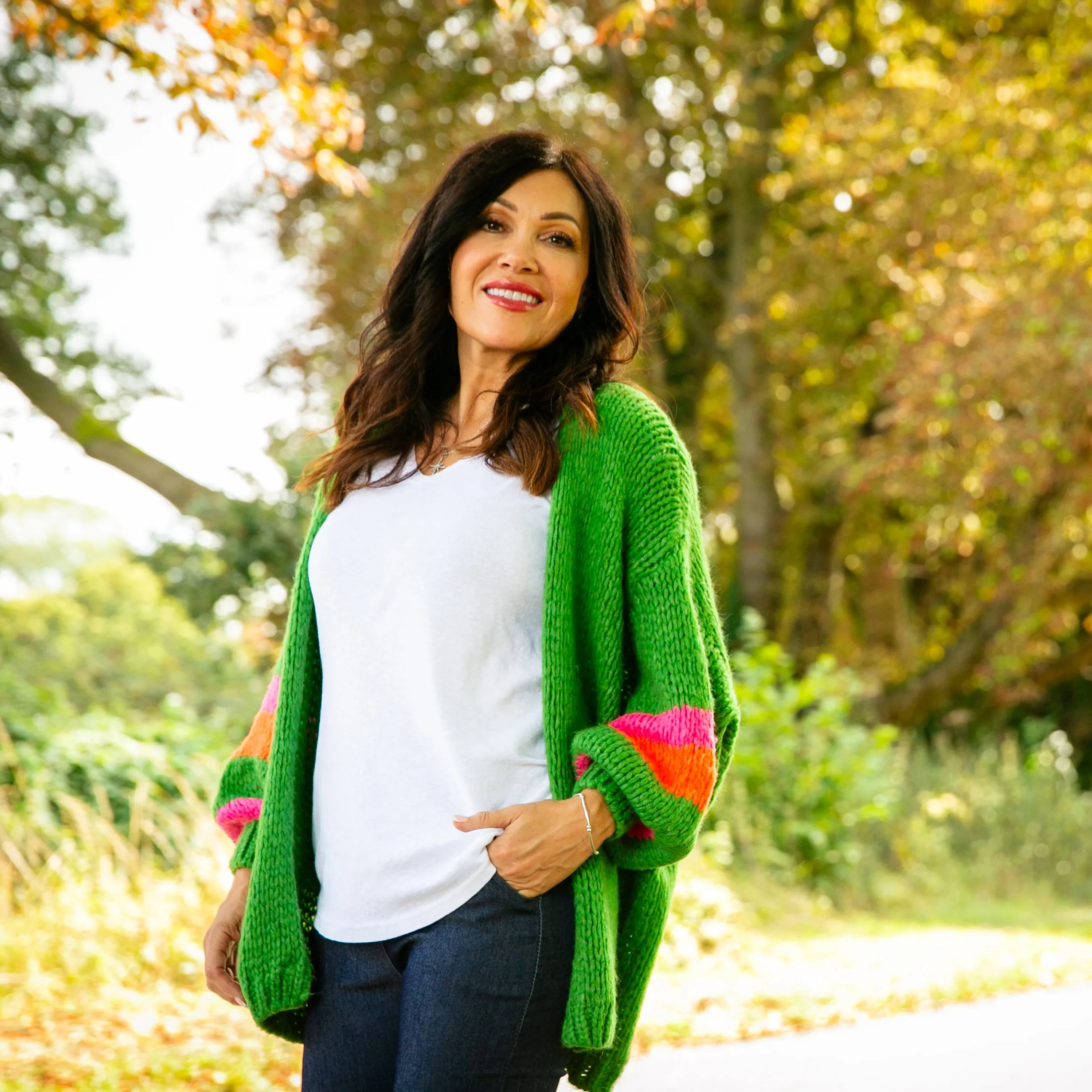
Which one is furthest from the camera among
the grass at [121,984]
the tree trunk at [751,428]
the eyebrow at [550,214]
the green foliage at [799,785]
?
the tree trunk at [751,428]

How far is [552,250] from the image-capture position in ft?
7.00

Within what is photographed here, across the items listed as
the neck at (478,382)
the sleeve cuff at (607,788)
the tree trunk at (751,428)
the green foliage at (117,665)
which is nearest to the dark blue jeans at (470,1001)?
the sleeve cuff at (607,788)

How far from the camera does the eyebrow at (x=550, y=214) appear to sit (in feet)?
7.02

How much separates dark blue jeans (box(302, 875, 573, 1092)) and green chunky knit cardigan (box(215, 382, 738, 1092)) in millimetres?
47

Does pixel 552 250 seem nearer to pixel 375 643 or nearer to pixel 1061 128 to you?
pixel 375 643

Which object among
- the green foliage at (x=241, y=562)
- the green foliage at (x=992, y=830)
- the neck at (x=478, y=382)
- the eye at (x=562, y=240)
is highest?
the eye at (x=562, y=240)

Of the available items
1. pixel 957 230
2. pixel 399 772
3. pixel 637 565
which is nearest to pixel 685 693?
pixel 637 565

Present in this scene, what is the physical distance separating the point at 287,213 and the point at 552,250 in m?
8.91

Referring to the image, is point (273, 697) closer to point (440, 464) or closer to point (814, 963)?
point (440, 464)

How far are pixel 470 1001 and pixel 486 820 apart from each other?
0.25 metres

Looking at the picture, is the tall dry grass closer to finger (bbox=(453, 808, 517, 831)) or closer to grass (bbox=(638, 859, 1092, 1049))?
grass (bbox=(638, 859, 1092, 1049))

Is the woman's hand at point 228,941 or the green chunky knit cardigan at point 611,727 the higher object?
the green chunky knit cardigan at point 611,727

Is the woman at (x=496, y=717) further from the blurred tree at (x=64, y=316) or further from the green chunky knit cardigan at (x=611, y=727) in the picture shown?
the blurred tree at (x=64, y=316)

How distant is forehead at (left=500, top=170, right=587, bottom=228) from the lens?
214 cm
